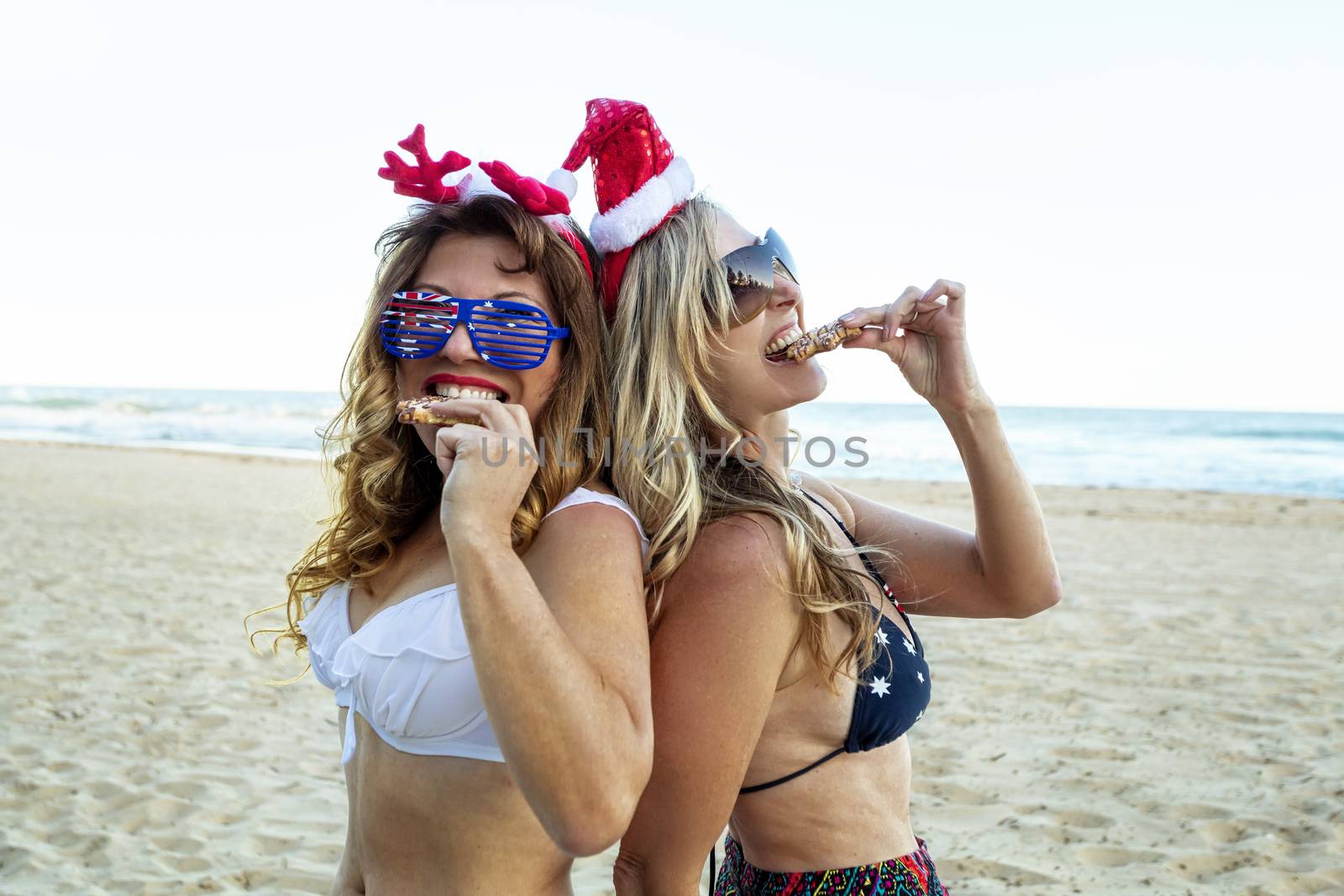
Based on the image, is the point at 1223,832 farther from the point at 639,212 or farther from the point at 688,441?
the point at 639,212

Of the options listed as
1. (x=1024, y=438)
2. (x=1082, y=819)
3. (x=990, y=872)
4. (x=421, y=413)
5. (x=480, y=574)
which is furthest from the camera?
(x=1024, y=438)

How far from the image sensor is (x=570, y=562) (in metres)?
1.65

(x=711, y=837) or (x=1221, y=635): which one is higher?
A: (x=711, y=837)

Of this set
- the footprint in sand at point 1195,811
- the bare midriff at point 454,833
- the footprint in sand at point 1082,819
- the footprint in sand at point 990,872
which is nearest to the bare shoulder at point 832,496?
the bare midriff at point 454,833

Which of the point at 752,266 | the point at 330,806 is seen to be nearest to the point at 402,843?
the point at 752,266

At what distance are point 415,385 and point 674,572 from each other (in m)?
0.73

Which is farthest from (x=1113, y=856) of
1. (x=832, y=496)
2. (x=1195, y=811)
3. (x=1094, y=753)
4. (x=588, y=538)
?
(x=588, y=538)

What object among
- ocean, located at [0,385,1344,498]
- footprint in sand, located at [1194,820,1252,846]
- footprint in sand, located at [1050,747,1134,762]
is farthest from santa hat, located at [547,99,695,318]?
ocean, located at [0,385,1344,498]

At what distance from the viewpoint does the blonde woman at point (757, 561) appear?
5.67 feet

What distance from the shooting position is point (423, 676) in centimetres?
174

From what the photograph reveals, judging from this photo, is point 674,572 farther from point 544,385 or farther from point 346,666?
point 346,666

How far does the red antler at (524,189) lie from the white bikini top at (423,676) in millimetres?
656

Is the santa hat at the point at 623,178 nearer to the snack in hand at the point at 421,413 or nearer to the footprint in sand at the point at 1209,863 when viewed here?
the snack in hand at the point at 421,413

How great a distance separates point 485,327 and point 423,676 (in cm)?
70
